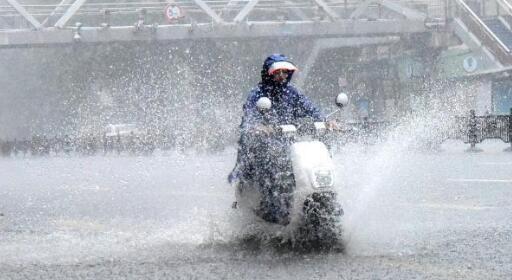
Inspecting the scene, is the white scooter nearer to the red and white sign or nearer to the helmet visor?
the helmet visor

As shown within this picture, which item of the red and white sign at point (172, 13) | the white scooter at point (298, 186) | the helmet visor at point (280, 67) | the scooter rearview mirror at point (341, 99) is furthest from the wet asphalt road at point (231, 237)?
the red and white sign at point (172, 13)

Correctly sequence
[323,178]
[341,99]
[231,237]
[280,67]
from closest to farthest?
1. [323,178]
2. [341,99]
3. [280,67]
4. [231,237]

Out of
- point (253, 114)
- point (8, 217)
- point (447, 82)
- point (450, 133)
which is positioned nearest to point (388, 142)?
point (450, 133)

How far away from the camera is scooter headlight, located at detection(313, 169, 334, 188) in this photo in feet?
21.4

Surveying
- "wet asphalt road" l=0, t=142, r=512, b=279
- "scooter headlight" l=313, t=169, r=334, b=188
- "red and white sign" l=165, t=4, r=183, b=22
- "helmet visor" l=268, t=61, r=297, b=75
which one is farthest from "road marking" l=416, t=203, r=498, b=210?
"red and white sign" l=165, t=4, r=183, b=22

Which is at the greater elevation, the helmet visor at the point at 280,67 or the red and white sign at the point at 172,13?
the red and white sign at the point at 172,13

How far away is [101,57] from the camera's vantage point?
55844mm

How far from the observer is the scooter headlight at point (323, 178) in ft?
21.4

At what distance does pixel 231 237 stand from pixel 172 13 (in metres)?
44.0

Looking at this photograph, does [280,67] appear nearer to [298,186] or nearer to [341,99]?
[341,99]

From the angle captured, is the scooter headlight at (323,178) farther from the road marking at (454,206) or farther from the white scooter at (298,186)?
the road marking at (454,206)

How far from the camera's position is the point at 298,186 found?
6590mm

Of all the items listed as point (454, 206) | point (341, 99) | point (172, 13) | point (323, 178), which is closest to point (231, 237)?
point (323, 178)

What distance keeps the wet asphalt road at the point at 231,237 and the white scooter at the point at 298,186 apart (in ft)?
0.59
